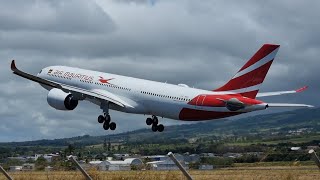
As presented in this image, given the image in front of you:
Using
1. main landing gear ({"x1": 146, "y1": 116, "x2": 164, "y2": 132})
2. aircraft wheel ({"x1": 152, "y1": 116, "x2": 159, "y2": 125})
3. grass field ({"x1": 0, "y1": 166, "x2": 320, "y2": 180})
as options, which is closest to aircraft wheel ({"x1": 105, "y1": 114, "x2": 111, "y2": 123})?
main landing gear ({"x1": 146, "y1": 116, "x2": 164, "y2": 132})

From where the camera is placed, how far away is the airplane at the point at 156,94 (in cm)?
7731

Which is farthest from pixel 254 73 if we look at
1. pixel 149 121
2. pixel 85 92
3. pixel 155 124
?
pixel 85 92

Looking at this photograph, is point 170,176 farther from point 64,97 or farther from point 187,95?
point 64,97

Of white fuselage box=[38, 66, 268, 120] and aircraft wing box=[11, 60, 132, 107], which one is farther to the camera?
aircraft wing box=[11, 60, 132, 107]

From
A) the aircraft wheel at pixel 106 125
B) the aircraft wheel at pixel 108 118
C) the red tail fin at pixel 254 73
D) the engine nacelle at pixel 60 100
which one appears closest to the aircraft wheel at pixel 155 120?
the aircraft wheel at pixel 108 118

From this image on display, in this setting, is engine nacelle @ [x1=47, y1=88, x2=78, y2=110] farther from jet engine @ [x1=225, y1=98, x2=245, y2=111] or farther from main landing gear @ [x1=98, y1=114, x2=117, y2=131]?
jet engine @ [x1=225, y1=98, x2=245, y2=111]

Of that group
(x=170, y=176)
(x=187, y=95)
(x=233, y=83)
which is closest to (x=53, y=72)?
(x=187, y=95)

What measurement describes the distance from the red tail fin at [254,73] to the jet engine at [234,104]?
73.4 inches

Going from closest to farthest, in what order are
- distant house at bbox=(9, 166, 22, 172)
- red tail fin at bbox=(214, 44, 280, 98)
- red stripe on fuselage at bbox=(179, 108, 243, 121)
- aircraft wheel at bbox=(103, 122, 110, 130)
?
1. distant house at bbox=(9, 166, 22, 172)
2. red tail fin at bbox=(214, 44, 280, 98)
3. red stripe on fuselage at bbox=(179, 108, 243, 121)
4. aircraft wheel at bbox=(103, 122, 110, 130)

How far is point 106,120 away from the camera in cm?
8956

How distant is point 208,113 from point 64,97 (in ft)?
58.7

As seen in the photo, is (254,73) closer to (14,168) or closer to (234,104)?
(234,104)

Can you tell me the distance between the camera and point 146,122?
298 feet

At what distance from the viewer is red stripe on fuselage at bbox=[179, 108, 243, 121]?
260 ft
